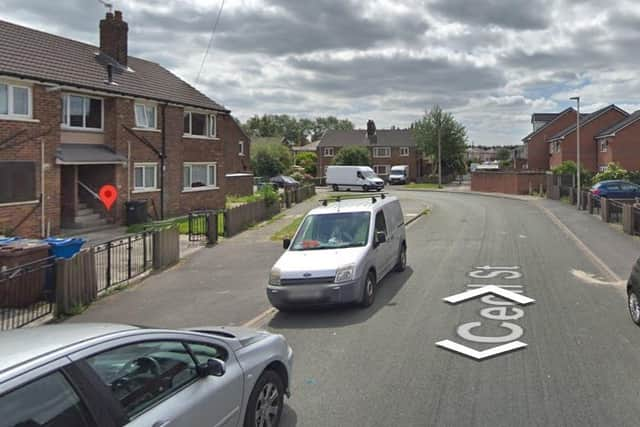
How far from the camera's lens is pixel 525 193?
158 feet

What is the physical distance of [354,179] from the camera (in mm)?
57812

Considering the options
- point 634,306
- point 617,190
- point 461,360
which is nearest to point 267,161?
point 617,190

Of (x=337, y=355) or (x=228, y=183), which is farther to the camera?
(x=228, y=183)

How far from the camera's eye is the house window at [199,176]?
95.5ft

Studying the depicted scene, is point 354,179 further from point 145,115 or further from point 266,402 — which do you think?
point 266,402

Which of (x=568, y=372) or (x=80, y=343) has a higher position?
(x=80, y=343)

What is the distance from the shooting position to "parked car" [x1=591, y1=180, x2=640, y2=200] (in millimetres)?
31959

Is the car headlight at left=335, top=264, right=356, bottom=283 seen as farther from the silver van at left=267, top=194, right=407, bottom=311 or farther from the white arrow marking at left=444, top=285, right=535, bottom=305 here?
the white arrow marking at left=444, top=285, right=535, bottom=305

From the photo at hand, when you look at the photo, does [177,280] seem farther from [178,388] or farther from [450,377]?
[178,388]

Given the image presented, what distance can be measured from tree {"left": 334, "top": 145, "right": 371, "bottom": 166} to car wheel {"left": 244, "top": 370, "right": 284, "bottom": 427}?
6799cm

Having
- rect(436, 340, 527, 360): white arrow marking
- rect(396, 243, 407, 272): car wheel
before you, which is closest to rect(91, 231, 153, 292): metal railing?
rect(396, 243, 407, 272): car wheel

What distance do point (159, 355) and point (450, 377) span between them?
358 centimetres

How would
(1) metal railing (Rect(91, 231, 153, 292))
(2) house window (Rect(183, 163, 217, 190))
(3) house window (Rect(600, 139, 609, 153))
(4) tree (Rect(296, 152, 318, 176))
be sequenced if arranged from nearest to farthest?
(1) metal railing (Rect(91, 231, 153, 292))
(2) house window (Rect(183, 163, 217, 190))
(3) house window (Rect(600, 139, 609, 153))
(4) tree (Rect(296, 152, 318, 176))

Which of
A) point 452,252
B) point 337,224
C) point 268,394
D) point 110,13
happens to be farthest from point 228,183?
point 268,394
